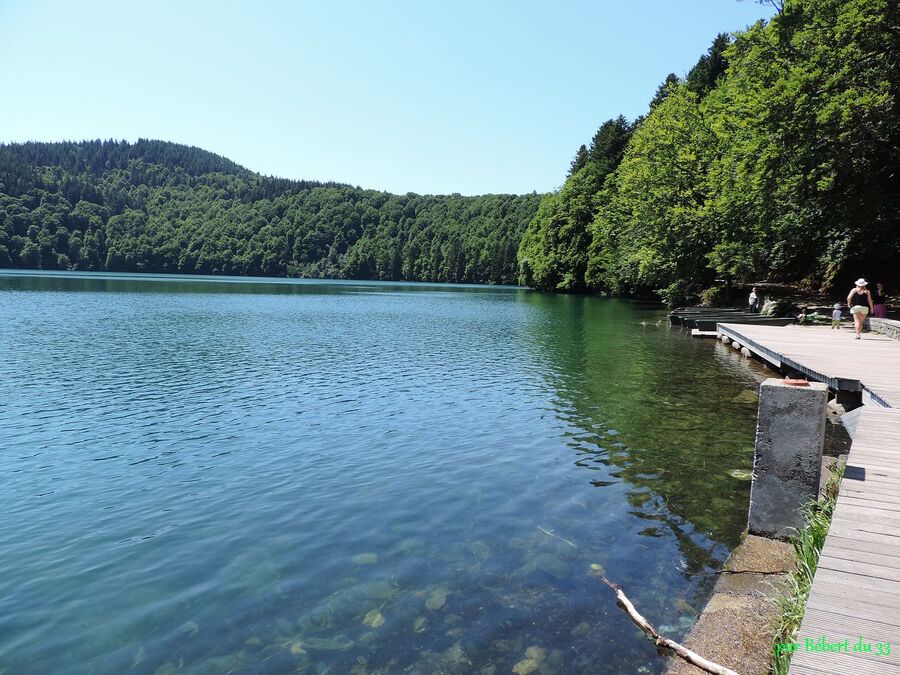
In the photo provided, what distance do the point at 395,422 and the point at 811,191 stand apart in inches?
962

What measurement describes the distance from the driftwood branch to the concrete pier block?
210 centimetres

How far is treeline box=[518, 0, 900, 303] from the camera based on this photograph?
24.7 metres

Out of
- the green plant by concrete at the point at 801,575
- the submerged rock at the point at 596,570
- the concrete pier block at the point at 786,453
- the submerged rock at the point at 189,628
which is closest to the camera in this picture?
the green plant by concrete at the point at 801,575

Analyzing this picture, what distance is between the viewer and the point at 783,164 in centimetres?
2684

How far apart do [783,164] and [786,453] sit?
81.6 ft

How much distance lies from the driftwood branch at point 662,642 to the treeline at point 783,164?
2524cm

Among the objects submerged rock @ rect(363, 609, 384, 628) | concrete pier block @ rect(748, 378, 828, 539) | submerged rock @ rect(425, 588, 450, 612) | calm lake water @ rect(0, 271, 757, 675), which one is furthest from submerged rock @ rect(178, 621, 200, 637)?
concrete pier block @ rect(748, 378, 828, 539)

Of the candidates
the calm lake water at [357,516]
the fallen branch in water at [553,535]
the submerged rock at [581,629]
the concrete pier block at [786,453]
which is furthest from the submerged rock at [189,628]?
the concrete pier block at [786,453]

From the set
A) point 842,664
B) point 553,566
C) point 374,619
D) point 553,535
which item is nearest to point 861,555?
point 842,664

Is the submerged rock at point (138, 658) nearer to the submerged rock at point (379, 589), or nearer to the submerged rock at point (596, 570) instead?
the submerged rock at point (379, 589)

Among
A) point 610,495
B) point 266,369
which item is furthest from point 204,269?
point 610,495

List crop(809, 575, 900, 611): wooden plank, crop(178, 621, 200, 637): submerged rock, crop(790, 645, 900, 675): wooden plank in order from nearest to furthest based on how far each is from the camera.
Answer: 1. crop(790, 645, 900, 675): wooden plank
2. crop(809, 575, 900, 611): wooden plank
3. crop(178, 621, 200, 637): submerged rock

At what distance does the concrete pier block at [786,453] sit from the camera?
654 cm

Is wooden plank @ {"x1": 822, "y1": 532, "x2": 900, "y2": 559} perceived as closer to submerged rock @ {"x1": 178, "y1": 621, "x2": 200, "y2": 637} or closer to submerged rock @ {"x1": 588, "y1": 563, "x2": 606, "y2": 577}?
submerged rock @ {"x1": 588, "y1": 563, "x2": 606, "y2": 577}
